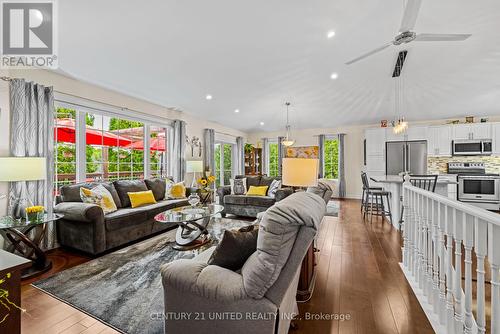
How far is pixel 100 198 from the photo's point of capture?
3.44 meters

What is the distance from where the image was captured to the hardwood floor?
1736 mm

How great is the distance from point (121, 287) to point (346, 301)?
2.12 metres

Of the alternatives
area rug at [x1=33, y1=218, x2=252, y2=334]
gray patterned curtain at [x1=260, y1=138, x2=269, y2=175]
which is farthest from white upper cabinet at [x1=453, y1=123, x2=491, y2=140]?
area rug at [x1=33, y1=218, x2=252, y2=334]

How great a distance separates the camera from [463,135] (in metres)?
5.98

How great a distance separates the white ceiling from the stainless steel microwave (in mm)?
854

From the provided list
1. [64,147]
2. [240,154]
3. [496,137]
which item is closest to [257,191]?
[240,154]

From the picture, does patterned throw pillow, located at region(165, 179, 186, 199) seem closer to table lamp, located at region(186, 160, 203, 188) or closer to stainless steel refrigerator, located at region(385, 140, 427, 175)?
table lamp, located at region(186, 160, 203, 188)

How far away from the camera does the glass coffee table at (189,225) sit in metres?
3.10

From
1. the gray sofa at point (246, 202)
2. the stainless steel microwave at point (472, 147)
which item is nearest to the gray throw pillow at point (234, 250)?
the gray sofa at point (246, 202)

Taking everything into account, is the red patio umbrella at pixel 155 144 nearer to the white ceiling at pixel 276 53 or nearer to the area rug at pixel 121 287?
the white ceiling at pixel 276 53

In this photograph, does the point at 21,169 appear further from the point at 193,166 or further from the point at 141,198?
the point at 193,166

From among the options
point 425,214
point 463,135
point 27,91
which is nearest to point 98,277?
point 27,91

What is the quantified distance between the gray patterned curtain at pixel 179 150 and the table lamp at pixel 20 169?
293 centimetres

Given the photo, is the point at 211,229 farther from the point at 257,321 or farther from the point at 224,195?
the point at 257,321
